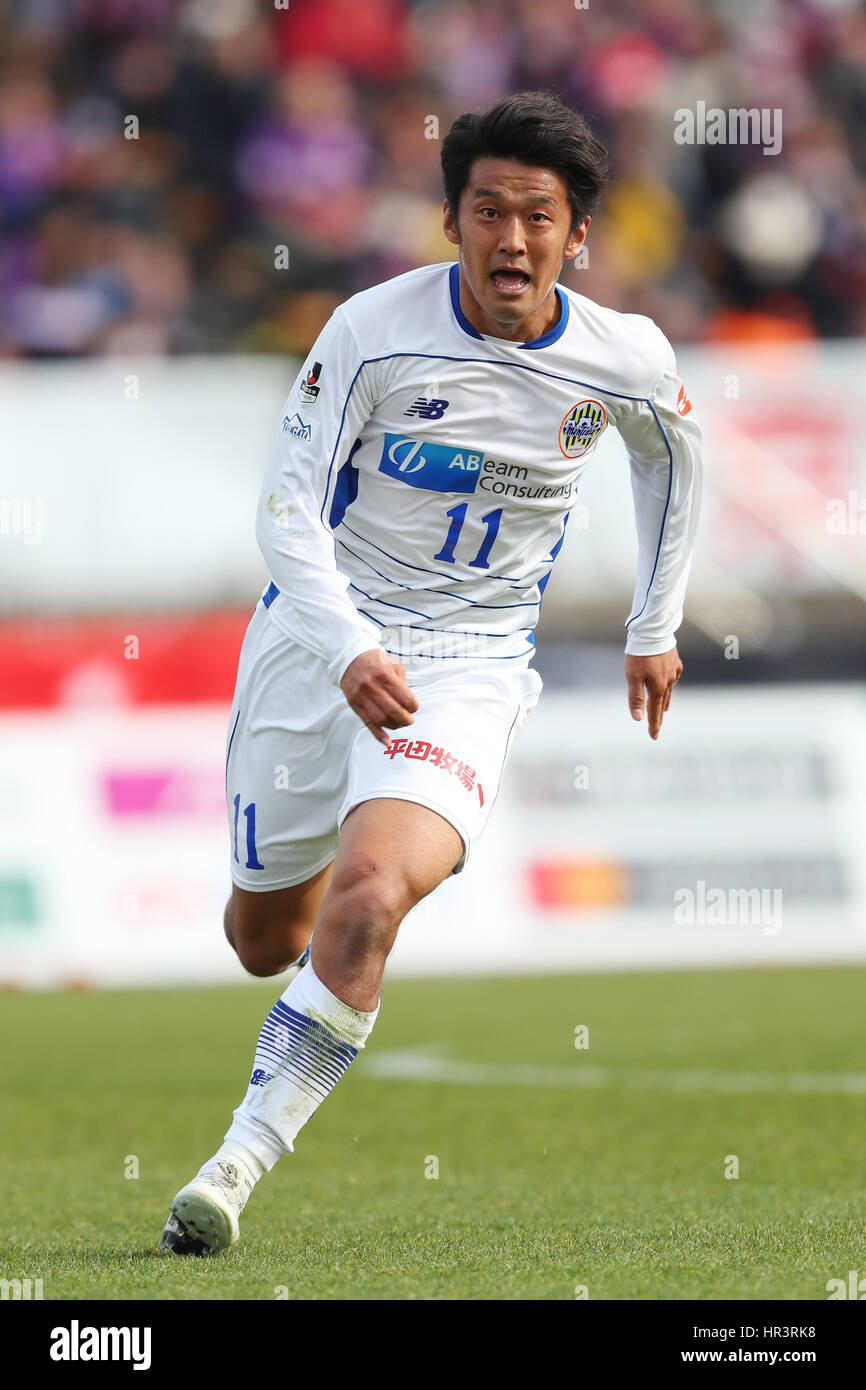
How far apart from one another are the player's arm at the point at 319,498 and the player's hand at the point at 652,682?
3.18 ft

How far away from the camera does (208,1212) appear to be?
13.7ft

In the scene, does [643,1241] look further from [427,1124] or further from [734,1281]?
[427,1124]

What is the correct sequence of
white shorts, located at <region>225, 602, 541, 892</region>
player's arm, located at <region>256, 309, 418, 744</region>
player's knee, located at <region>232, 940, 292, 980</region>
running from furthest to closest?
player's knee, located at <region>232, 940, 292, 980</region> → white shorts, located at <region>225, 602, 541, 892</region> → player's arm, located at <region>256, 309, 418, 744</region>

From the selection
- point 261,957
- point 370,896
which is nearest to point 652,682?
point 370,896

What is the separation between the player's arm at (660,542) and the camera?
5.04 meters

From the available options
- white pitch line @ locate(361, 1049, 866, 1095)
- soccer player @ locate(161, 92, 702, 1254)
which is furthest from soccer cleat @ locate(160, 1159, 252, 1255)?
white pitch line @ locate(361, 1049, 866, 1095)

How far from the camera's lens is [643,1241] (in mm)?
4410

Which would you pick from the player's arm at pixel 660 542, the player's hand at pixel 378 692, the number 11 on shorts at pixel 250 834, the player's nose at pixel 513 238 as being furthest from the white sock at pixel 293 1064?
the player's nose at pixel 513 238

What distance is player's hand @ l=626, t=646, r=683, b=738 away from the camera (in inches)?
203

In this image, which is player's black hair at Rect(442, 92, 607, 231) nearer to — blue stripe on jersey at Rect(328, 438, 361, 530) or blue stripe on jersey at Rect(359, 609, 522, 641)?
blue stripe on jersey at Rect(328, 438, 361, 530)

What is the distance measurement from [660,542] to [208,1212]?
213cm

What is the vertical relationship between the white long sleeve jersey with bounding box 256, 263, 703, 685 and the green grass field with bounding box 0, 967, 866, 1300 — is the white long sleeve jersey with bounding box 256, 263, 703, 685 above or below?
above

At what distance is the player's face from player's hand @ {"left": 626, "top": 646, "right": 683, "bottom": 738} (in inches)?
41.9
